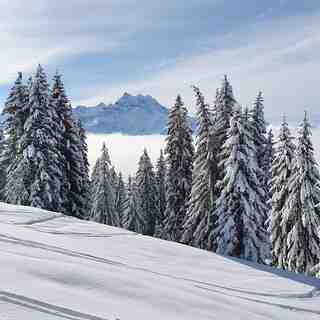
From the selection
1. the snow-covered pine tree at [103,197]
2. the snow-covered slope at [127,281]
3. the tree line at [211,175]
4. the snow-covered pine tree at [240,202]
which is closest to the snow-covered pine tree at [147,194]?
the snow-covered pine tree at [103,197]

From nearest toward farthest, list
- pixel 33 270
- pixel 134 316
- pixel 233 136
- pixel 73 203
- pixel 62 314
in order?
pixel 62 314 < pixel 134 316 < pixel 33 270 < pixel 233 136 < pixel 73 203

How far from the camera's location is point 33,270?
19.4 ft

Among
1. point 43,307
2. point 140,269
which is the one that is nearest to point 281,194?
point 140,269

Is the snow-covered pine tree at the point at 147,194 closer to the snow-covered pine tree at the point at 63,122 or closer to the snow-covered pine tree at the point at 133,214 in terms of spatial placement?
the snow-covered pine tree at the point at 133,214

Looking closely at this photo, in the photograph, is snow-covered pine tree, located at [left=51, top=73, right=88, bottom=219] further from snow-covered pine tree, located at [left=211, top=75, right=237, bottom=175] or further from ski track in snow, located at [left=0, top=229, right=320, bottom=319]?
ski track in snow, located at [left=0, top=229, right=320, bottom=319]

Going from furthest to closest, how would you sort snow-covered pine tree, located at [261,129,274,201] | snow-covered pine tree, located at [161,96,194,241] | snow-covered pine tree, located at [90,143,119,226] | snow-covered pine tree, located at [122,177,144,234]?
1. snow-covered pine tree, located at [122,177,144,234]
2. snow-covered pine tree, located at [90,143,119,226]
3. snow-covered pine tree, located at [261,129,274,201]
4. snow-covered pine tree, located at [161,96,194,241]

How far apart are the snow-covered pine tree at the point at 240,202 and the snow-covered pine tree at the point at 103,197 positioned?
1087 inches

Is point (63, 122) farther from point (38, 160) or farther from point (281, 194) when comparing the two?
point (281, 194)

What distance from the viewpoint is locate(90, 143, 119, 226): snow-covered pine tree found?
54.8 m

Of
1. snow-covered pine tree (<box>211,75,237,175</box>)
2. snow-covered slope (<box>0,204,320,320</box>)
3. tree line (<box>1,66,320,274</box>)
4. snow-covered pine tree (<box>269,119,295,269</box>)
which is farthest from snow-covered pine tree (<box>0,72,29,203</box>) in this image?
snow-covered slope (<box>0,204,320,320</box>)

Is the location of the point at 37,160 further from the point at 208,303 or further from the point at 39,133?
the point at 208,303

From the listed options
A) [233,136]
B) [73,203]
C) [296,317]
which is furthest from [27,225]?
[73,203]

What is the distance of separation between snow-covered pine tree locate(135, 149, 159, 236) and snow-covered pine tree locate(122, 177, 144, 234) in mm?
473

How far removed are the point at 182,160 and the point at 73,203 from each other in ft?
33.8
